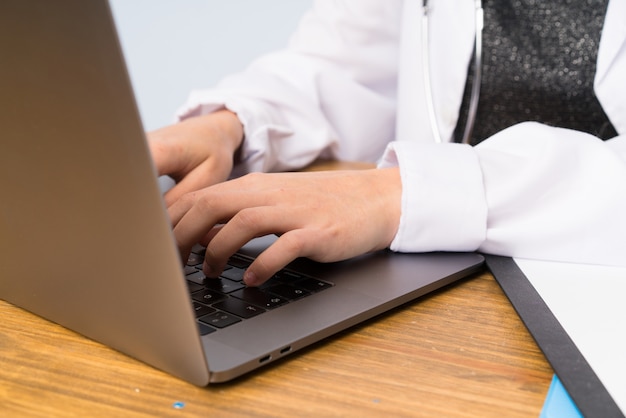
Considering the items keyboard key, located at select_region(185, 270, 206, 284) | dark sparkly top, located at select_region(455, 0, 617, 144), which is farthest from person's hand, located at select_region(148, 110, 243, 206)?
dark sparkly top, located at select_region(455, 0, 617, 144)

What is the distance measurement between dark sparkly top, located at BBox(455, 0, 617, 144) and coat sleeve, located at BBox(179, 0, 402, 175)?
21cm

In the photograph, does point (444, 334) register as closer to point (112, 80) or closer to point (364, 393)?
point (364, 393)

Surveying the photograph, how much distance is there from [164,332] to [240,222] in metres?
0.17

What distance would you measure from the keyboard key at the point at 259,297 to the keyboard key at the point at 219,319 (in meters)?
0.03

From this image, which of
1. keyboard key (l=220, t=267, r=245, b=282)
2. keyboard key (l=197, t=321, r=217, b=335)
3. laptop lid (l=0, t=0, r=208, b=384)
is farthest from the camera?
keyboard key (l=220, t=267, r=245, b=282)

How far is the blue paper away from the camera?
0.35 metres

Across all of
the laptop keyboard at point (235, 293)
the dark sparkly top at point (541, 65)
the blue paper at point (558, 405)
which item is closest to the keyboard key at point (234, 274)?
the laptop keyboard at point (235, 293)

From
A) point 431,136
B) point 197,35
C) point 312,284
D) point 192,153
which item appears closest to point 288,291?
point 312,284

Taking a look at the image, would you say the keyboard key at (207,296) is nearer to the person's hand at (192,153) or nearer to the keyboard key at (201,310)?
the keyboard key at (201,310)

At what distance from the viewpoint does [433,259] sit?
0.56m

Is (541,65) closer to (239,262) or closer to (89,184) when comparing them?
(239,262)

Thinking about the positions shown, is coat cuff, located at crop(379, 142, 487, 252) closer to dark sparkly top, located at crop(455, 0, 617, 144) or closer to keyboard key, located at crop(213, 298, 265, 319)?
keyboard key, located at crop(213, 298, 265, 319)

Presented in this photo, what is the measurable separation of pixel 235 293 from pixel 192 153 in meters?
0.31

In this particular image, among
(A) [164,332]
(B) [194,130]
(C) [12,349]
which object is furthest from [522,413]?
(B) [194,130]
